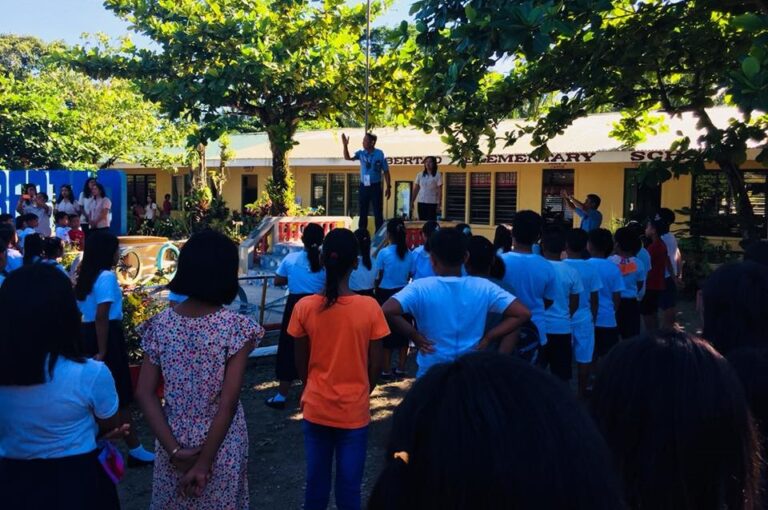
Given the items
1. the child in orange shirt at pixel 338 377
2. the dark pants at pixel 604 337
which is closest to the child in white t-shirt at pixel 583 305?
the dark pants at pixel 604 337

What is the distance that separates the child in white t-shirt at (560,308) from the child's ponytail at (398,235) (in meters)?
1.90

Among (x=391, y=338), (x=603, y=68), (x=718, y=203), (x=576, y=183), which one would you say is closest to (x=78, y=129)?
(x=576, y=183)

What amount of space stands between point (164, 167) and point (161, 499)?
939 inches

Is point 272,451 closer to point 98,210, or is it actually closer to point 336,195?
point 98,210

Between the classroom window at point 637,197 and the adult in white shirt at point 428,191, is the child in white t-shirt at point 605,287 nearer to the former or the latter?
the adult in white shirt at point 428,191

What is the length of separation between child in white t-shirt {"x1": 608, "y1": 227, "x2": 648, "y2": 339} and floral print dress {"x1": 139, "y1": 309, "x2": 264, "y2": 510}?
482cm

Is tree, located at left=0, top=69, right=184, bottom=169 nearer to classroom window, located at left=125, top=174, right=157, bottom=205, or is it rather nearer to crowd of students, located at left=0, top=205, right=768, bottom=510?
classroom window, located at left=125, top=174, right=157, bottom=205

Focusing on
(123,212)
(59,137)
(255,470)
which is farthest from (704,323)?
(59,137)

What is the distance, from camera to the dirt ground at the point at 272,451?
182 inches

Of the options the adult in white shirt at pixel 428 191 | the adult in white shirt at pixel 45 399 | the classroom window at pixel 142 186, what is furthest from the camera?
the classroom window at pixel 142 186

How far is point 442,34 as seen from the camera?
22.8 feet

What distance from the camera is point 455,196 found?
788 inches

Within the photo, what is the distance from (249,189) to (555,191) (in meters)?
12.3

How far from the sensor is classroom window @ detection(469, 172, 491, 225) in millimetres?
19312
